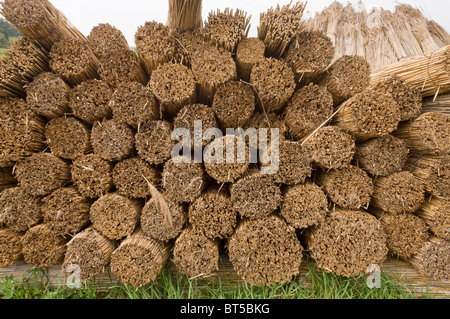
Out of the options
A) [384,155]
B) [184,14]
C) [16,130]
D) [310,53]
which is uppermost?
[184,14]

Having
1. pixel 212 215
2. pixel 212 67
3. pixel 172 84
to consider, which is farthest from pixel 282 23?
pixel 212 215

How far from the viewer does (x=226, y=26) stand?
6.79ft

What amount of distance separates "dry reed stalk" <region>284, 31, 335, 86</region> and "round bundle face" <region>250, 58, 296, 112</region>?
13 centimetres

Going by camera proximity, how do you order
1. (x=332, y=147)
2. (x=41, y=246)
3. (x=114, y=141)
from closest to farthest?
(x=332, y=147), (x=114, y=141), (x=41, y=246)

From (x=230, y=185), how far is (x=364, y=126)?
45.2 inches

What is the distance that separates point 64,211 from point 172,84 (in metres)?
1.43

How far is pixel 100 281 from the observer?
2307mm

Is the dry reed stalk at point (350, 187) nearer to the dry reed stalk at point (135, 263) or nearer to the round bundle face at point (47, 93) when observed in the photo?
the dry reed stalk at point (135, 263)

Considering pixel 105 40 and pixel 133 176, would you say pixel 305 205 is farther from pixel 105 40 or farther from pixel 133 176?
pixel 105 40

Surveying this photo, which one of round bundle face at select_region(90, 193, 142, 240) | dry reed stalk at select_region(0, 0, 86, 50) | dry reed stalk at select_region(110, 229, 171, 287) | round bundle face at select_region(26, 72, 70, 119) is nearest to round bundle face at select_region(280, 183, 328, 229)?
dry reed stalk at select_region(110, 229, 171, 287)

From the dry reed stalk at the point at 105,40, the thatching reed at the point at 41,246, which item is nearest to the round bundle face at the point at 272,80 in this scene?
the dry reed stalk at the point at 105,40

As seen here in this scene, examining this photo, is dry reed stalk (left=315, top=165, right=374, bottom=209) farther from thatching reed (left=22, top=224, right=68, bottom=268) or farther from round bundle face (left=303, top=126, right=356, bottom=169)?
thatching reed (left=22, top=224, right=68, bottom=268)

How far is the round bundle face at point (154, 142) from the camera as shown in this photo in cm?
202
